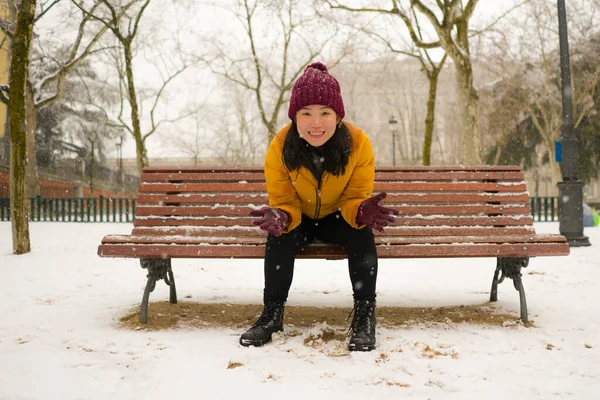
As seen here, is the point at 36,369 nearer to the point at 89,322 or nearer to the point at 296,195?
the point at 89,322

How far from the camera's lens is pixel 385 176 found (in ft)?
12.8

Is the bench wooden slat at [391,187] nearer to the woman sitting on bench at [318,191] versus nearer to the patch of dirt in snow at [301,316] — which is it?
the woman sitting on bench at [318,191]

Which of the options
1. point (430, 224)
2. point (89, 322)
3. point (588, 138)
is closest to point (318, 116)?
point (430, 224)

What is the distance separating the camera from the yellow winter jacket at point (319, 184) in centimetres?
308

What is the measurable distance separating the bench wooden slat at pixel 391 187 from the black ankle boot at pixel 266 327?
1.09 metres

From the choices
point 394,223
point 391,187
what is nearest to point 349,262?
point 394,223

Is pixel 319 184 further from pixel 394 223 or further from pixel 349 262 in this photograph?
pixel 394 223

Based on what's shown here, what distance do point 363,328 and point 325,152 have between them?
3.48 ft

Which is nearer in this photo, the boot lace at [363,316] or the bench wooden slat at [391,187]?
the boot lace at [363,316]

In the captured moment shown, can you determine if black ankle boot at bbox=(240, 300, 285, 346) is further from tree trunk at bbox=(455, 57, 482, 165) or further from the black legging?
tree trunk at bbox=(455, 57, 482, 165)

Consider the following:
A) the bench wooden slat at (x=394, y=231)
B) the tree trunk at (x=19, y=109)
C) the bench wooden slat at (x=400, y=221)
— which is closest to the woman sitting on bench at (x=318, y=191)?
the bench wooden slat at (x=394, y=231)

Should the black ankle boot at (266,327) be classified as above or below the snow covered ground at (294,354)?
above

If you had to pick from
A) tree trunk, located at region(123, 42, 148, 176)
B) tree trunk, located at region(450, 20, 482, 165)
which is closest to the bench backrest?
tree trunk, located at region(450, 20, 482, 165)

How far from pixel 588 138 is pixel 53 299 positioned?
2696cm
